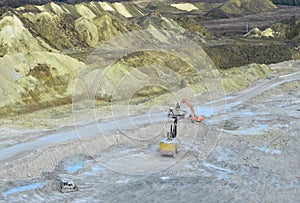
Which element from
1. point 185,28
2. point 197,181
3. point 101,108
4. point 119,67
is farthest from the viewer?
point 185,28

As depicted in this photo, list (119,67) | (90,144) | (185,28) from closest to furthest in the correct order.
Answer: (90,144) < (119,67) < (185,28)

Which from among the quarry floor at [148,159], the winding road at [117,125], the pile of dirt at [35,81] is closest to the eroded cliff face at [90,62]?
the pile of dirt at [35,81]

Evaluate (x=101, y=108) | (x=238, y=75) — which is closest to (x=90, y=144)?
(x=101, y=108)

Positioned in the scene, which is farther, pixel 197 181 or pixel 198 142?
pixel 198 142

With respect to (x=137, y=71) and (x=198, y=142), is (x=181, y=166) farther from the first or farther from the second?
(x=137, y=71)

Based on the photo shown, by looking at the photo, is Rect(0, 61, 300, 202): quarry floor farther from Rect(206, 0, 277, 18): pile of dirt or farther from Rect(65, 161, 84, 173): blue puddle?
Rect(206, 0, 277, 18): pile of dirt

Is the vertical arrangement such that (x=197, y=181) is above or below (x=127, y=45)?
below

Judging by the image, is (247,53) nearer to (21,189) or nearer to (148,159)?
(148,159)
